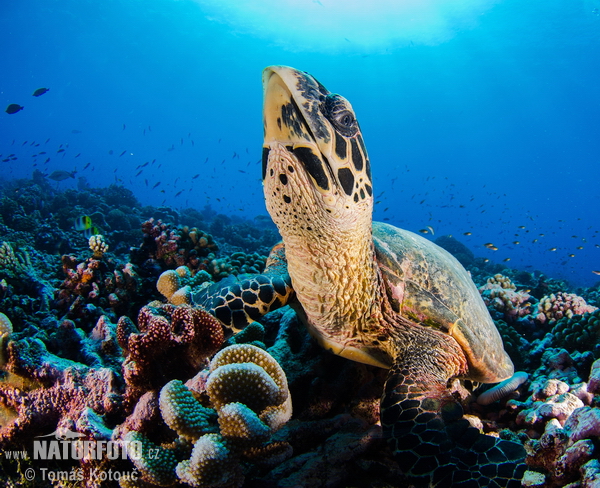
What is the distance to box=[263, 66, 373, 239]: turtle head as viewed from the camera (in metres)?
1.64

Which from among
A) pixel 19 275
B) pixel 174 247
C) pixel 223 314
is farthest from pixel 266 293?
pixel 19 275

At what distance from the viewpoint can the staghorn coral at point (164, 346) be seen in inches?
61.9

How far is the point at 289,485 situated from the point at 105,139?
146 m

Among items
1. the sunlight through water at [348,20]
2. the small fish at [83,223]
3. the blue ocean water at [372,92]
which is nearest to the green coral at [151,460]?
the small fish at [83,223]

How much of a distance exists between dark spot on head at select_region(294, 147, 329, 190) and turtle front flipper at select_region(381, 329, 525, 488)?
4.50ft

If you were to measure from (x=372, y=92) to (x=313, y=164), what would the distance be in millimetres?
94280

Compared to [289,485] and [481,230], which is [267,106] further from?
[481,230]

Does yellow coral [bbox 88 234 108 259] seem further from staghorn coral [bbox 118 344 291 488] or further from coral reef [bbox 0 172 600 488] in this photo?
staghorn coral [bbox 118 344 291 488]

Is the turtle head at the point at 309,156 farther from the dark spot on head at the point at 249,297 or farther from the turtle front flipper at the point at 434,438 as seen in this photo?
the turtle front flipper at the point at 434,438

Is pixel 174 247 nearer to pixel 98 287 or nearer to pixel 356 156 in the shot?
pixel 98 287

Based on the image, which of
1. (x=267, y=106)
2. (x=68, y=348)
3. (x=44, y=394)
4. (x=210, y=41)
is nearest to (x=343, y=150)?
(x=267, y=106)

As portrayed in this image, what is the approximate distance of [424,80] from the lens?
7312cm

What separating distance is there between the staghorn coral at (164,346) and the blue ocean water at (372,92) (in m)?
22.6

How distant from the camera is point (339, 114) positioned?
5.72 feet
